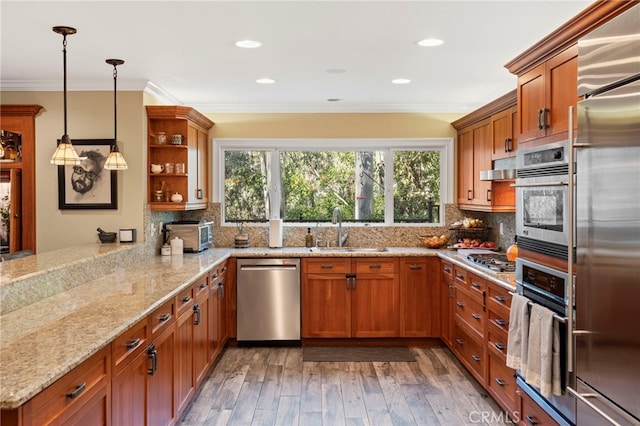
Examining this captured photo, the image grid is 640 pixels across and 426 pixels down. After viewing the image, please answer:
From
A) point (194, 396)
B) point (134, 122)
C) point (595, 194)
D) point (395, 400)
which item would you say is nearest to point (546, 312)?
point (595, 194)

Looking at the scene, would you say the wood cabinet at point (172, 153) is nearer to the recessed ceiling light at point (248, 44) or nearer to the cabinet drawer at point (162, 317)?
the recessed ceiling light at point (248, 44)

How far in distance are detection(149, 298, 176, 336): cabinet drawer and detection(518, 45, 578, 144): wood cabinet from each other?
222 cm

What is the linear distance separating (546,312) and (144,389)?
6.60 feet

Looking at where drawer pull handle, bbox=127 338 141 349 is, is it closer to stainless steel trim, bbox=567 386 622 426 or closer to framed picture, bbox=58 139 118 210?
stainless steel trim, bbox=567 386 622 426

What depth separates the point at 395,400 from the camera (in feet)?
12.8

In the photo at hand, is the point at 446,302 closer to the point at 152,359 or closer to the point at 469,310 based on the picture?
the point at 469,310

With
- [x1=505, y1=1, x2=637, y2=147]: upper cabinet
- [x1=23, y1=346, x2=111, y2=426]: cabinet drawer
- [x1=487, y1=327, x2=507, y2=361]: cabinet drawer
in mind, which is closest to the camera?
[x1=23, y1=346, x2=111, y2=426]: cabinet drawer

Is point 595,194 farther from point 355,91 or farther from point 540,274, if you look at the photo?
point 355,91

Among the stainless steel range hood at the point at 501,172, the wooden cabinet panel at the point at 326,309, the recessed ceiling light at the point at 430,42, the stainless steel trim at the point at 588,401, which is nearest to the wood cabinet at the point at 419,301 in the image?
the wooden cabinet panel at the point at 326,309

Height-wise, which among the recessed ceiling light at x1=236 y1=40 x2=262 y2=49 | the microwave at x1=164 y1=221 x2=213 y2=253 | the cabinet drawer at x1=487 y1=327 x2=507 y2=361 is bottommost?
the cabinet drawer at x1=487 y1=327 x2=507 y2=361

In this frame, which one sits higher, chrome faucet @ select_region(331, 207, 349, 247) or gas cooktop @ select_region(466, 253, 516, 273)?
chrome faucet @ select_region(331, 207, 349, 247)

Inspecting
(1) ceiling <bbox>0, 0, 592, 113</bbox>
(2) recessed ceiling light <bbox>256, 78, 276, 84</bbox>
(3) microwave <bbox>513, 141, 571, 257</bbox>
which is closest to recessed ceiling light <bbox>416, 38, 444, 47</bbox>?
(1) ceiling <bbox>0, 0, 592, 113</bbox>

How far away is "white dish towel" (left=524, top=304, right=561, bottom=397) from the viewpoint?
8.25ft

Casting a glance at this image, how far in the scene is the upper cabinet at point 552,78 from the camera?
7.65 ft
